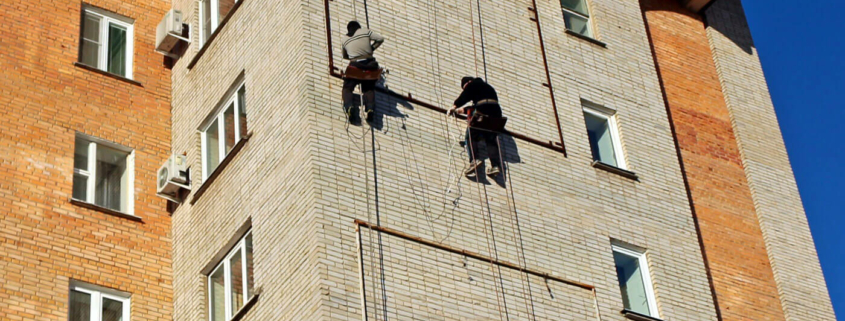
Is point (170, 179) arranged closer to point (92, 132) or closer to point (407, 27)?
point (92, 132)

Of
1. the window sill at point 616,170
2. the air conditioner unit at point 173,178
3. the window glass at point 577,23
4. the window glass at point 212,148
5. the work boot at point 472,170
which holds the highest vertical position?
the window glass at point 577,23

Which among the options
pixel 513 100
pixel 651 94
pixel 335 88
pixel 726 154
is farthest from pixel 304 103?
pixel 726 154

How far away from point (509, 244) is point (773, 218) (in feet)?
20.6

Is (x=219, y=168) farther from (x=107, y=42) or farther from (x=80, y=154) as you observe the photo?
(x=107, y=42)

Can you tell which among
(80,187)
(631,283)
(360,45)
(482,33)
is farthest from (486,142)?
(80,187)

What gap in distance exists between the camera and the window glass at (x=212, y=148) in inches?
860

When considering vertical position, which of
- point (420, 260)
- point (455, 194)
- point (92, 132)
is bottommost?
point (420, 260)

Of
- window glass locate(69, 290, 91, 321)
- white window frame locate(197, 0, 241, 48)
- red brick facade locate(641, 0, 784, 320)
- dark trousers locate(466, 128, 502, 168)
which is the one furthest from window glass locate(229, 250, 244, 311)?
red brick facade locate(641, 0, 784, 320)

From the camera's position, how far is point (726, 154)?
24.3 m

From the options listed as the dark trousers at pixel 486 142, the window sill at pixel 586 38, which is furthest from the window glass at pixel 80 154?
the window sill at pixel 586 38

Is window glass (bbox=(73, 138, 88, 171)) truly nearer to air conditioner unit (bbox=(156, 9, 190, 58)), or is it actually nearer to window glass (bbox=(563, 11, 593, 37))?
air conditioner unit (bbox=(156, 9, 190, 58))

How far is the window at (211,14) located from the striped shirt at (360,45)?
176 inches

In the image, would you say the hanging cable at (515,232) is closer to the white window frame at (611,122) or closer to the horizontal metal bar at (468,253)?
the horizontal metal bar at (468,253)

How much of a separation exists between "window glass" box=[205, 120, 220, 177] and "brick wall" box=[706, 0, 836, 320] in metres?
9.04
